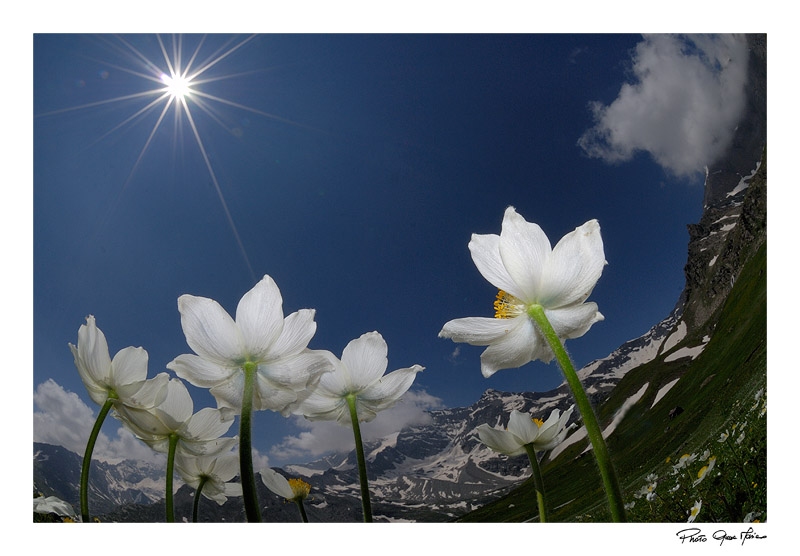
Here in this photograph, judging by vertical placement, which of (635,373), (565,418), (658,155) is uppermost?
(658,155)

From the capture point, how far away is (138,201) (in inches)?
85.8

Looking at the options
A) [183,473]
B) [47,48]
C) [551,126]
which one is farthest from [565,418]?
[47,48]

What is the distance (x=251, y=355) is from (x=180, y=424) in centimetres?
23

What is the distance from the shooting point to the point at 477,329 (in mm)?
877

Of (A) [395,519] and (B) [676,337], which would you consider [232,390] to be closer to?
(A) [395,519]

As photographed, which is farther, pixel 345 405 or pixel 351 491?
pixel 351 491

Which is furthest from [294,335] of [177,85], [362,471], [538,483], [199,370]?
[177,85]

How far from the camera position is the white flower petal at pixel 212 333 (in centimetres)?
85

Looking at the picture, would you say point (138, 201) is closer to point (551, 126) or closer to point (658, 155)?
point (551, 126)

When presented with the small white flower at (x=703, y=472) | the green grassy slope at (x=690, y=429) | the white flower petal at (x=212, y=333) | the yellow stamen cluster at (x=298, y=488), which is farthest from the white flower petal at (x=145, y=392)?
the small white flower at (x=703, y=472)

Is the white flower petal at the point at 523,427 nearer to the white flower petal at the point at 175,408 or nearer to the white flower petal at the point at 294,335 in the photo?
the white flower petal at the point at 294,335

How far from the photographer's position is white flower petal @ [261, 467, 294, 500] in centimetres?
105
